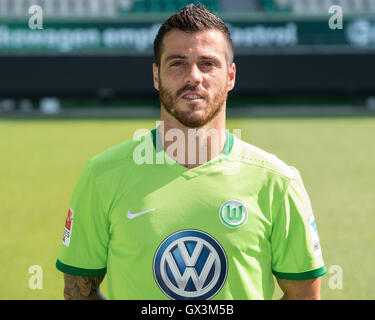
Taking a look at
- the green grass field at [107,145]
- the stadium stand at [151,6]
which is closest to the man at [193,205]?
the green grass field at [107,145]

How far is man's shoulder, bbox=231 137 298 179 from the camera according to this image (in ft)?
6.91

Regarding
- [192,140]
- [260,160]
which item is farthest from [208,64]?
[260,160]

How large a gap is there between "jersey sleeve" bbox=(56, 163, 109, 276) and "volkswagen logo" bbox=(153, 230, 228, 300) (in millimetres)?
266

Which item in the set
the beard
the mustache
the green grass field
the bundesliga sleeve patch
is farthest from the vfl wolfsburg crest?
the green grass field

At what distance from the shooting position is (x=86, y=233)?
215cm

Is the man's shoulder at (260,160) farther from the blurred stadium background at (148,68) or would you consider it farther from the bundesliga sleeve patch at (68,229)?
the blurred stadium background at (148,68)

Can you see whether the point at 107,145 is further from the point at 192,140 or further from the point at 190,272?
the point at 190,272

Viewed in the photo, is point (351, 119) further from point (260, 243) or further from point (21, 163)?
point (260, 243)

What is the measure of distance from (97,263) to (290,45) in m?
21.9

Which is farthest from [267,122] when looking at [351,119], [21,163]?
[21,163]

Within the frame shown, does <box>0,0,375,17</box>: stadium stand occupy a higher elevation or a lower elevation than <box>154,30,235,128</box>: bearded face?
higher

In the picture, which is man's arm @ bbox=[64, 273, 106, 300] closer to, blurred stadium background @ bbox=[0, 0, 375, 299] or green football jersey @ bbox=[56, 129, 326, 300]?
green football jersey @ bbox=[56, 129, 326, 300]

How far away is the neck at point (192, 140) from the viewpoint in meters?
2.08

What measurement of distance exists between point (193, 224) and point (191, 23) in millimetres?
699
